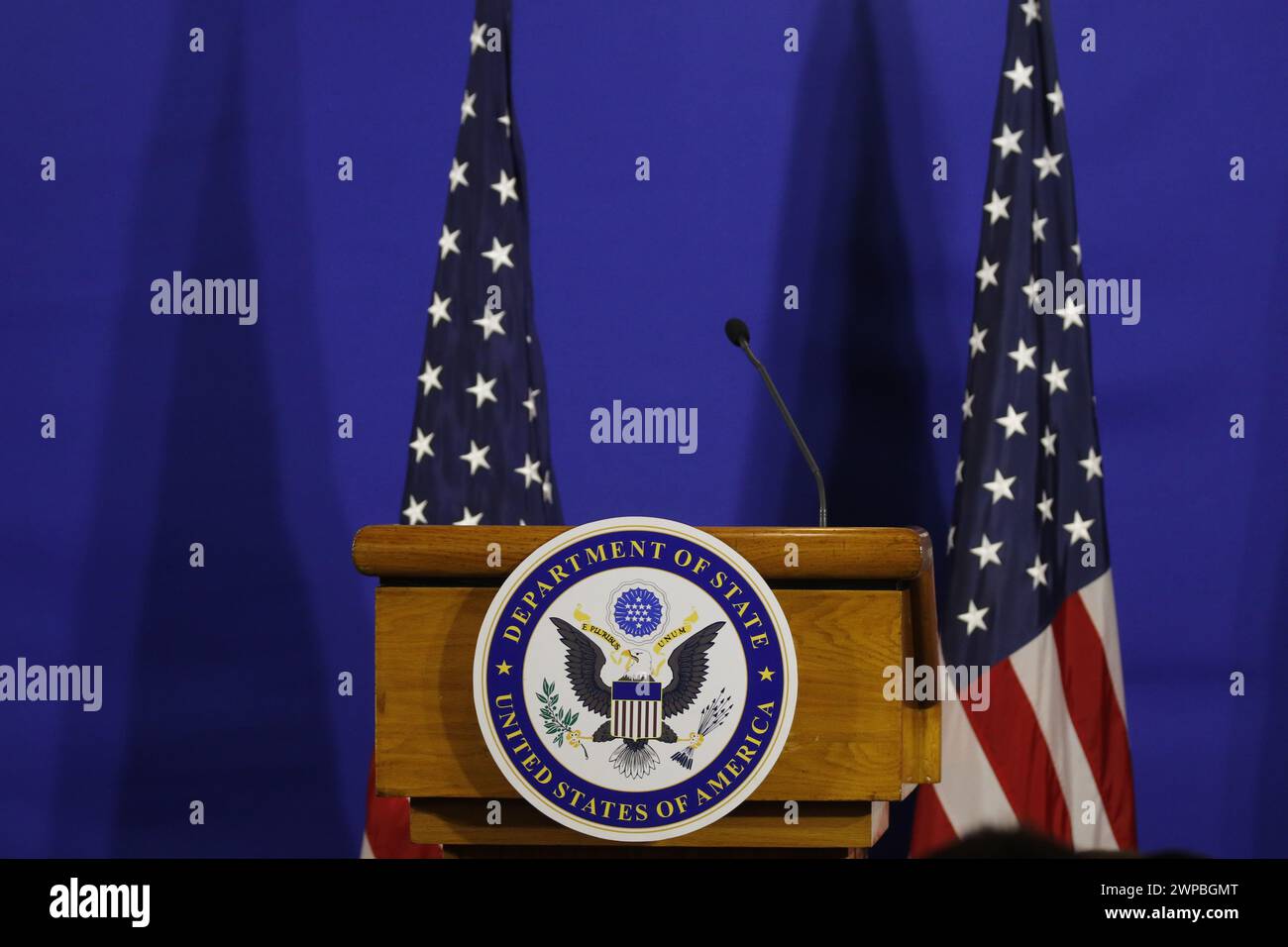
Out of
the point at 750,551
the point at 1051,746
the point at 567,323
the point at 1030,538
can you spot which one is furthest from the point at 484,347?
the point at 750,551

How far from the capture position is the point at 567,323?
3.96m

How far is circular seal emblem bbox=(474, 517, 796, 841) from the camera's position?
164cm

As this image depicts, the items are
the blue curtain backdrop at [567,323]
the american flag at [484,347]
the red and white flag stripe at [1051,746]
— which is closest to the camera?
the red and white flag stripe at [1051,746]

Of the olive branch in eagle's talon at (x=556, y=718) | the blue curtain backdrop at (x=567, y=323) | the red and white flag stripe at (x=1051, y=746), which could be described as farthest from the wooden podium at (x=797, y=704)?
the blue curtain backdrop at (x=567, y=323)

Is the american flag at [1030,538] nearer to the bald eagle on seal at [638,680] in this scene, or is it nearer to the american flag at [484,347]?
the american flag at [484,347]

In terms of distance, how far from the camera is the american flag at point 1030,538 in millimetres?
3209

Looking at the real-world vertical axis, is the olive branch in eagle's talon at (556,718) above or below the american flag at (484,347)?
below

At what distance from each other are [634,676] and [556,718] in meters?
0.11

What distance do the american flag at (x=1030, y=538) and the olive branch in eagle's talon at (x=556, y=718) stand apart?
174cm

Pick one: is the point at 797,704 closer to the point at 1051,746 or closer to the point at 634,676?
the point at 634,676

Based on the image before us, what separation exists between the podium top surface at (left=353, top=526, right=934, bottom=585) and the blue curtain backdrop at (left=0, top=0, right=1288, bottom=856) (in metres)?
2.16

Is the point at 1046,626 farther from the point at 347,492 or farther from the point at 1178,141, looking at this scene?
the point at 347,492

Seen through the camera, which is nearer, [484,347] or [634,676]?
[634,676]

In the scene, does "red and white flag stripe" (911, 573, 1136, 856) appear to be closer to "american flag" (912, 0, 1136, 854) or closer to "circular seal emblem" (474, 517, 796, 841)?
"american flag" (912, 0, 1136, 854)
